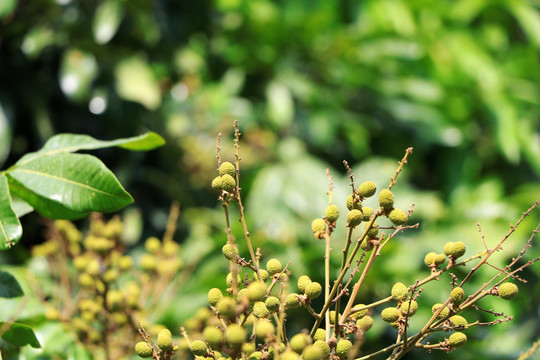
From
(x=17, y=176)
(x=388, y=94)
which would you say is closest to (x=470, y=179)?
(x=388, y=94)

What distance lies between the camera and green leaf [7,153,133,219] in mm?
546

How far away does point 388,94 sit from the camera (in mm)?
1813

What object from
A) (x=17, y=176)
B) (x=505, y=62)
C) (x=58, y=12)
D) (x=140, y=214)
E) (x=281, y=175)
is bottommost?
(x=140, y=214)

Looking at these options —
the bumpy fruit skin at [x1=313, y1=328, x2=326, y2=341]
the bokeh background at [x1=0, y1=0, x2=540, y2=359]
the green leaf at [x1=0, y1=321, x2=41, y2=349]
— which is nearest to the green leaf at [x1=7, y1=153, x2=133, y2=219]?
the green leaf at [x1=0, y1=321, x2=41, y2=349]

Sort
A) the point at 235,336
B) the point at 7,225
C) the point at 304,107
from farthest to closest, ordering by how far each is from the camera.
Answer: the point at 304,107
the point at 7,225
the point at 235,336

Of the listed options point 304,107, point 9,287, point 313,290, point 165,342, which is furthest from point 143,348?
point 304,107

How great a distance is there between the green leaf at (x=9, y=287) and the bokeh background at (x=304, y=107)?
24.5 inches

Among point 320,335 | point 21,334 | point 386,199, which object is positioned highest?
point 386,199

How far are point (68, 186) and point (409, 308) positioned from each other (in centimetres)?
34

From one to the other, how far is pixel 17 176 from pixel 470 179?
1557 mm

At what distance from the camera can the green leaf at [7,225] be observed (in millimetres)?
501

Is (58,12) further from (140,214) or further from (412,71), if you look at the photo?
(412,71)

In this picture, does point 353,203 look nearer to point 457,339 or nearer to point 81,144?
point 457,339

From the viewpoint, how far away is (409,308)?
42 centimetres
